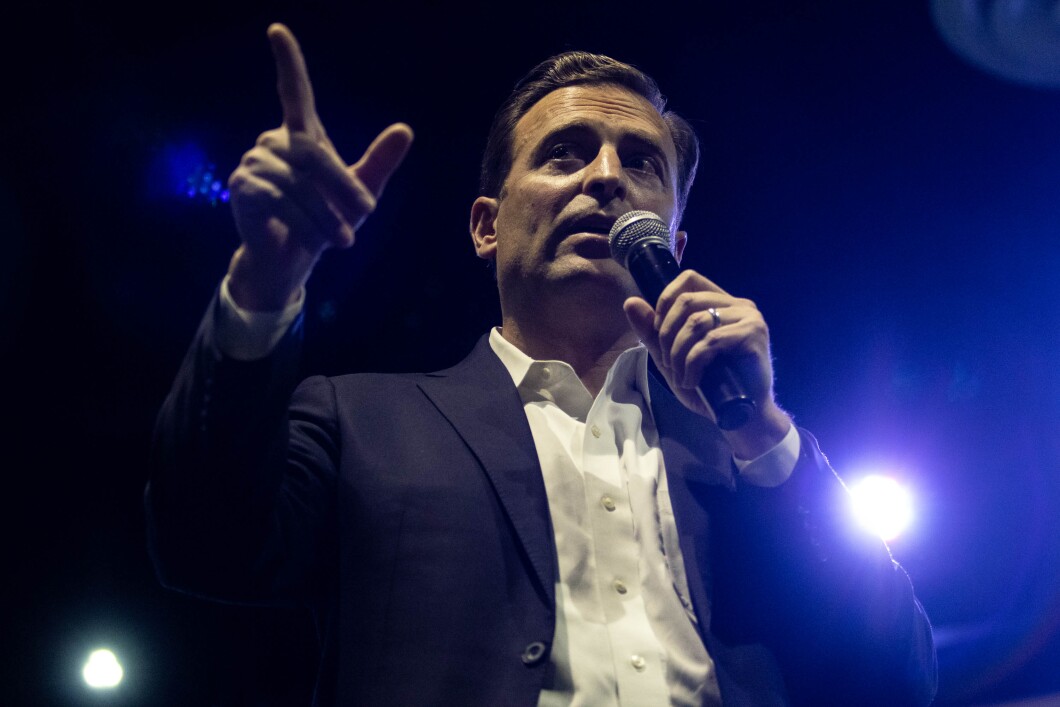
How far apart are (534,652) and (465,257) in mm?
2752

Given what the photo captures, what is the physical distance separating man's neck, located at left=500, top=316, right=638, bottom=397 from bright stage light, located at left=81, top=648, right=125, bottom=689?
130 inches

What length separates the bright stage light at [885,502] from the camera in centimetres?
418

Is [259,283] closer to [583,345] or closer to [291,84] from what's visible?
[291,84]

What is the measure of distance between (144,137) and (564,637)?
2812mm

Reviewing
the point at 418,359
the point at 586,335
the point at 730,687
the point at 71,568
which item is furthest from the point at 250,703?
the point at 730,687

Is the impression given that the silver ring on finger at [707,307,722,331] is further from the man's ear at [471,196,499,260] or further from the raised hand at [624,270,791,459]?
the man's ear at [471,196,499,260]

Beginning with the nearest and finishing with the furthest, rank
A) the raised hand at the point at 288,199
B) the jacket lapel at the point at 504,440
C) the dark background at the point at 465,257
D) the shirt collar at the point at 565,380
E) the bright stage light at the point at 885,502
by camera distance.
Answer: the raised hand at the point at 288,199
the jacket lapel at the point at 504,440
the shirt collar at the point at 565,380
the dark background at the point at 465,257
the bright stage light at the point at 885,502

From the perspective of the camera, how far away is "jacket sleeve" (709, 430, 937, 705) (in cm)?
140

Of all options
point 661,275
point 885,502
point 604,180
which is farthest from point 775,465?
point 885,502

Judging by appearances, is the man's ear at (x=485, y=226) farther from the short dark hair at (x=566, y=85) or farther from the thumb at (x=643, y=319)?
the thumb at (x=643, y=319)

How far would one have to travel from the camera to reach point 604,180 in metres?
1.92

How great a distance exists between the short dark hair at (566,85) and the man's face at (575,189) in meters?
0.06

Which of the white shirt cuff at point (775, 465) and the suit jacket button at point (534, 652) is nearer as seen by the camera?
the suit jacket button at point (534, 652)

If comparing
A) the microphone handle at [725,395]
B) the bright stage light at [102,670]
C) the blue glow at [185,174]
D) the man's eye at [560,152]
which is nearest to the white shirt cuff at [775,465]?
the microphone handle at [725,395]
